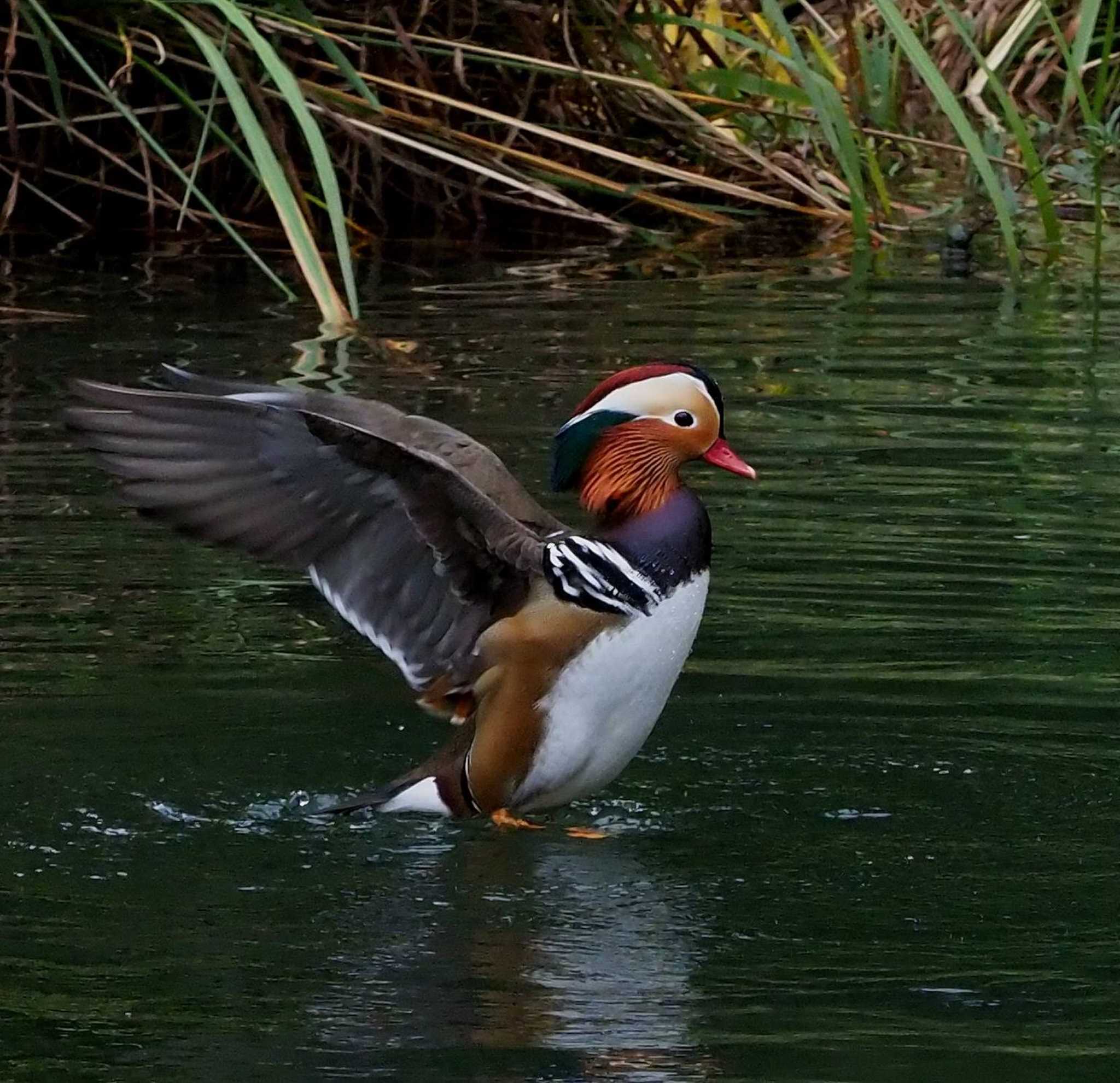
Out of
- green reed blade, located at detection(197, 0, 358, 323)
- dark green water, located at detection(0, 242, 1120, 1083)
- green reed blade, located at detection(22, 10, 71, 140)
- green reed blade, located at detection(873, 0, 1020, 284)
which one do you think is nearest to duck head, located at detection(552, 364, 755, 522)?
dark green water, located at detection(0, 242, 1120, 1083)

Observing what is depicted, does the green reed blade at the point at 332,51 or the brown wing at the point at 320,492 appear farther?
the green reed blade at the point at 332,51

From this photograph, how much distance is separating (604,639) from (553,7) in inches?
225

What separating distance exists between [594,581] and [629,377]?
42 centimetres

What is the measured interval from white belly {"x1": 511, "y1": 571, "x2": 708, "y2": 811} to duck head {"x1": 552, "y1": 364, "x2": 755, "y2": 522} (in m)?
0.21

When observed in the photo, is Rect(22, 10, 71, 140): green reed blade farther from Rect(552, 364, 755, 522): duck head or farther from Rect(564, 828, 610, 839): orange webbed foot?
Rect(564, 828, 610, 839): orange webbed foot

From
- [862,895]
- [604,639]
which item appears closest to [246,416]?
[604,639]

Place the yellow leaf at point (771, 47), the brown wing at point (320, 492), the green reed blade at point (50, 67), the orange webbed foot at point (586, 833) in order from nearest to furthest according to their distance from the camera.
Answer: the brown wing at point (320, 492) → the orange webbed foot at point (586, 833) → the green reed blade at point (50, 67) → the yellow leaf at point (771, 47)

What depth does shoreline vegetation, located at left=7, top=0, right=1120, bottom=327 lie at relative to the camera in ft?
27.2

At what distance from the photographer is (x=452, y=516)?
3895 mm

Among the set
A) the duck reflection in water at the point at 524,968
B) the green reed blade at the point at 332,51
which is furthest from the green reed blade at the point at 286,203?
the duck reflection in water at the point at 524,968

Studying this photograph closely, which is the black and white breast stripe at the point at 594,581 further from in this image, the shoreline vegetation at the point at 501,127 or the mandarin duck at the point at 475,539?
the shoreline vegetation at the point at 501,127

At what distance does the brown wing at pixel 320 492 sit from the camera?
380 centimetres

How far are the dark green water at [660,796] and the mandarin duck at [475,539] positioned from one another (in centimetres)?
20

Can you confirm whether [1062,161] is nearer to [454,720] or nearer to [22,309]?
[22,309]
